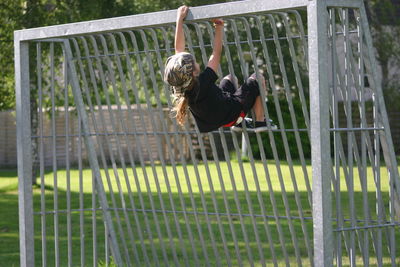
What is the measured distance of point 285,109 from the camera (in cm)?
2269

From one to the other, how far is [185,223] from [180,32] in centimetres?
409

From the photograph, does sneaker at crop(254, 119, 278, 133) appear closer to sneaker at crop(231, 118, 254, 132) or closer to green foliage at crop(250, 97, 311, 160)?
sneaker at crop(231, 118, 254, 132)

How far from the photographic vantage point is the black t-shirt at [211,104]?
5.62m

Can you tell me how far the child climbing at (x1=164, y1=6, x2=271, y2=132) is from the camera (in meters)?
5.57

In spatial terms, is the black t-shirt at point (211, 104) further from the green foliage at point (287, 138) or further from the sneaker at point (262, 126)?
the green foliage at point (287, 138)

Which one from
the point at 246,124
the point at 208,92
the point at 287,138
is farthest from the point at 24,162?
the point at 287,138

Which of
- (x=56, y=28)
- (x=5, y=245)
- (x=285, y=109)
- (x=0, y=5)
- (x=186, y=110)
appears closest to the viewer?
(x=186, y=110)

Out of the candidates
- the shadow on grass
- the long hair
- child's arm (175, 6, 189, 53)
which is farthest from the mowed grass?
child's arm (175, 6, 189, 53)

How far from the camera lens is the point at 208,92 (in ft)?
18.5

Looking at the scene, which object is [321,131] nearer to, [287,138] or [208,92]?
[208,92]

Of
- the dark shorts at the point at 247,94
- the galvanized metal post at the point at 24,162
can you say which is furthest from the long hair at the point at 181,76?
the galvanized metal post at the point at 24,162

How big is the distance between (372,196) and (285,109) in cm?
840

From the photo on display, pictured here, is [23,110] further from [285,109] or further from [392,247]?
[285,109]

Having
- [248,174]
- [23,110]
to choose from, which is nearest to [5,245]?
[23,110]
